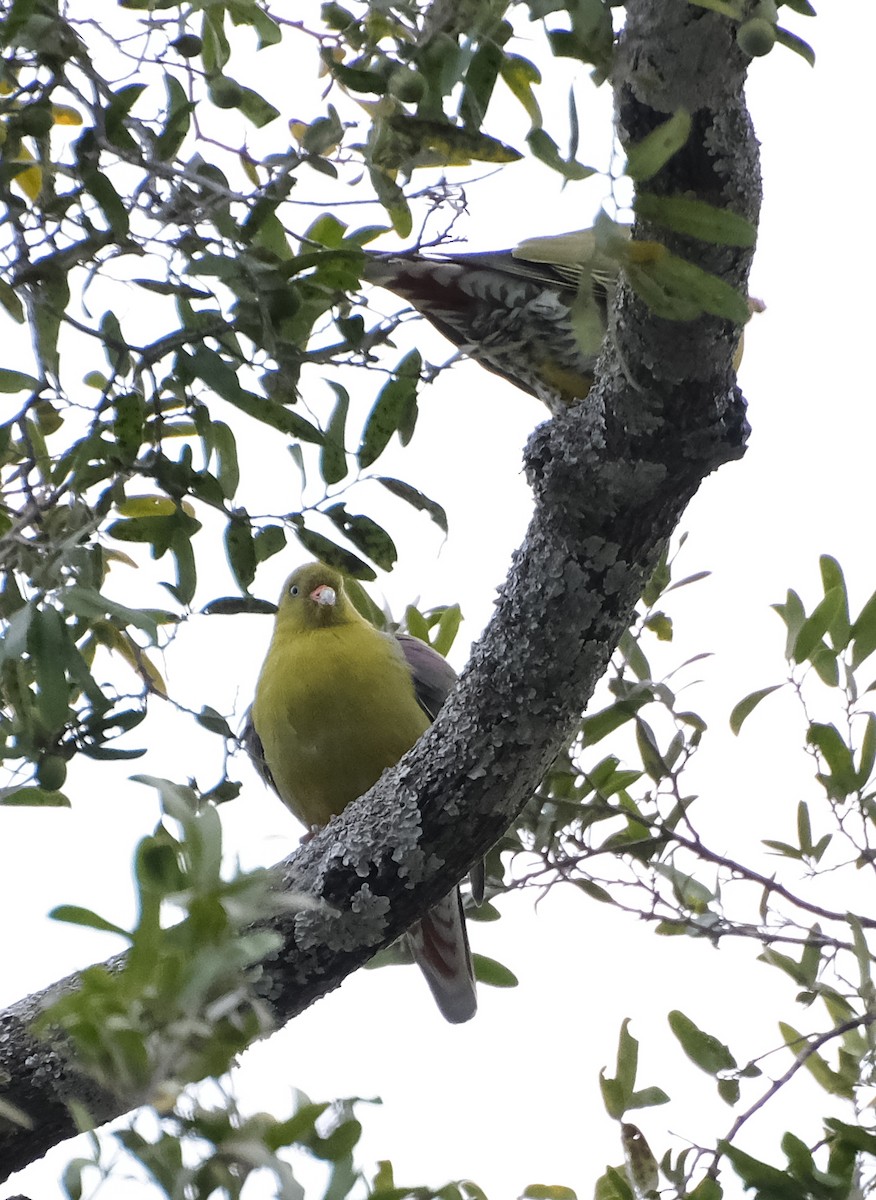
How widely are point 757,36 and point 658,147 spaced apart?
287 millimetres

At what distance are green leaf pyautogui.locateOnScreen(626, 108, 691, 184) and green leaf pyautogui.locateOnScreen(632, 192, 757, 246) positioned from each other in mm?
41

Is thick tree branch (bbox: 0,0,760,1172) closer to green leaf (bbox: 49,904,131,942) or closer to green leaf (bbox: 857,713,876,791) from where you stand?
green leaf (bbox: 857,713,876,791)

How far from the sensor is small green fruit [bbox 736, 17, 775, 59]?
55.6 inches

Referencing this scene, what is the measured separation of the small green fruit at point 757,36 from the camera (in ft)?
4.63

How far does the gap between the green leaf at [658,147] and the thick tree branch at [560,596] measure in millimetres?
363

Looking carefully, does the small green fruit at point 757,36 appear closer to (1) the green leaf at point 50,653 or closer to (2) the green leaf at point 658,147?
(2) the green leaf at point 658,147

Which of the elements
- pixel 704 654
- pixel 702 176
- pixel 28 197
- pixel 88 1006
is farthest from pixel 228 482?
pixel 704 654

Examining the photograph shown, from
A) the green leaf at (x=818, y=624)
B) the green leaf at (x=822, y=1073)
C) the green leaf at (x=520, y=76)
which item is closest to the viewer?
the green leaf at (x=520, y=76)

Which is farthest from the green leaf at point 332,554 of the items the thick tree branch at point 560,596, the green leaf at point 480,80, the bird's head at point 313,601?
the bird's head at point 313,601

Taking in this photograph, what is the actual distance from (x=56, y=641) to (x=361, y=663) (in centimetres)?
168

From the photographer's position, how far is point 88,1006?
110 cm

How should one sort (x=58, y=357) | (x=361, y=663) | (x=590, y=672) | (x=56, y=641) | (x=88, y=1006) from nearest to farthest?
(x=88, y=1006) → (x=56, y=641) → (x=58, y=357) → (x=590, y=672) → (x=361, y=663)

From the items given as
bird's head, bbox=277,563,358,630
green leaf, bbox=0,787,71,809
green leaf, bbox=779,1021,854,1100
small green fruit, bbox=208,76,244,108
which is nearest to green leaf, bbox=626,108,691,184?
small green fruit, bbox=208,76,244,108

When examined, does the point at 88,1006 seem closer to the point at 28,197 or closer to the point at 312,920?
the point at 312,920
